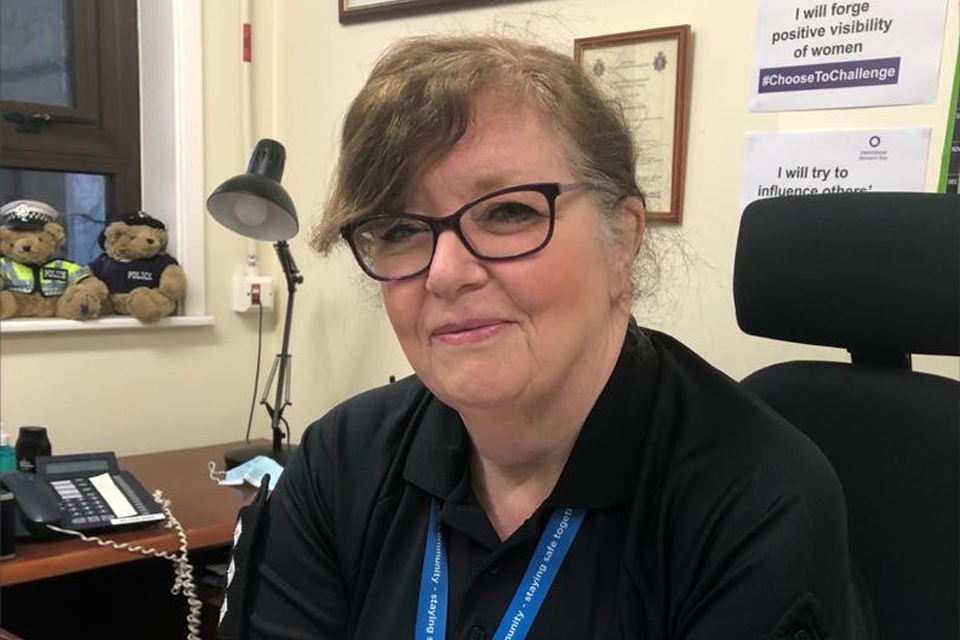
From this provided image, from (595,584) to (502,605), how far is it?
107 millimetres

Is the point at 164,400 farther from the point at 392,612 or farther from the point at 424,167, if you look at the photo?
the point at 424,167

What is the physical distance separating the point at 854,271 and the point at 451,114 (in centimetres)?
50

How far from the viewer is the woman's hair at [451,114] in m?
0.88

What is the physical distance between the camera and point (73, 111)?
2.19 metres

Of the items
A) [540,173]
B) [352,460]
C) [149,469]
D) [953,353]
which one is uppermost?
[540,173]

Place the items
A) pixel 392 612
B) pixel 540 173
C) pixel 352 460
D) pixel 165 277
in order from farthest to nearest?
pixel 165 277
pixel 352 460
pixel 392 612
pixel 540 173

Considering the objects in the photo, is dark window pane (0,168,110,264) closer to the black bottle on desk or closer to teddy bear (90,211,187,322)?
teddy bear (90,211,187,322)

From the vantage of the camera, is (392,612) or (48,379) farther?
(48,379)

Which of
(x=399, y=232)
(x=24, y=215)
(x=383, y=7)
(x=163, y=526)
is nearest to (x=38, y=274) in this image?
(x=24, y=215)

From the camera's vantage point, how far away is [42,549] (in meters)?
1.36

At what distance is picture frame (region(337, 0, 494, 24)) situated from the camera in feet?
6.34

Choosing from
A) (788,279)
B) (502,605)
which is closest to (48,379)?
(502,605)

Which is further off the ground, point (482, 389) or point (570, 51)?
point (570, 51)

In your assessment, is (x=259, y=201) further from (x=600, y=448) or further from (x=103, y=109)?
(x=600, y=448)
